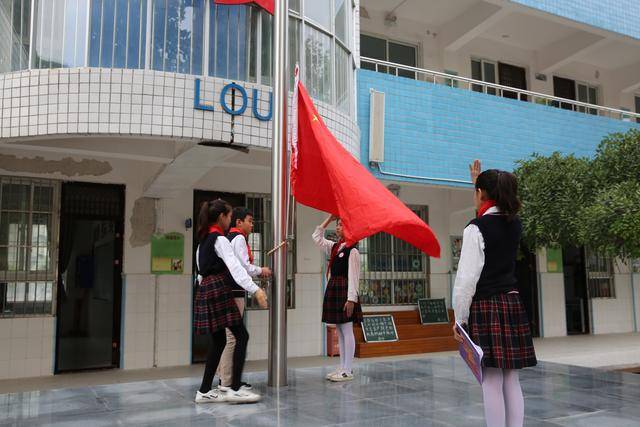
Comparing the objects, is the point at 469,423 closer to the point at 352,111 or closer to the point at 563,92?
the point at 352,111

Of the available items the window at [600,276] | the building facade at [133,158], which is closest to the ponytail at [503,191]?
the building facade at [133,158]

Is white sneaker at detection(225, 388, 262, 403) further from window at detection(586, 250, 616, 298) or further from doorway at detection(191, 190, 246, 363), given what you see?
window at detection(586, 250, 616, 298)

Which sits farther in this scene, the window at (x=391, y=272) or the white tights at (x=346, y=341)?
the window at (x=391, y=272)

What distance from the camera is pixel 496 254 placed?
3.57 meters

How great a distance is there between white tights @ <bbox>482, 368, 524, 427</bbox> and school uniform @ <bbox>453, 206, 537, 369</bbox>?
4.1 inches

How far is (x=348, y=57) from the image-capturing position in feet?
29.0

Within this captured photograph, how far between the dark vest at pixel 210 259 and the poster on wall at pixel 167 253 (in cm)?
433

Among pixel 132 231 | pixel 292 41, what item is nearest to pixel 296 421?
pixel 292 41

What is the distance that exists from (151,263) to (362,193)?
16.9 feet

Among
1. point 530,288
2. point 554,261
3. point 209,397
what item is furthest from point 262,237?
point 554,261

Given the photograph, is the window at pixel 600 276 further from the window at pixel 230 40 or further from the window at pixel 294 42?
the window at pixel 230 40

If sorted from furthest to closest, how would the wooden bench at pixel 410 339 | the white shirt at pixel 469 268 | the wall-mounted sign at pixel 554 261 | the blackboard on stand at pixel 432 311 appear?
the wall-mounted sign at pixel 554 261 < the blackboard on stand at pixel 432 311 < the wooden bench at pixel 410 339 < the white shirt at pixel 469 268

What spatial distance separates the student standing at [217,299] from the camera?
5023 millimetres

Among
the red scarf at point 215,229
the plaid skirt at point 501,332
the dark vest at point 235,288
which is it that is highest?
the red scarf at point 215,229
